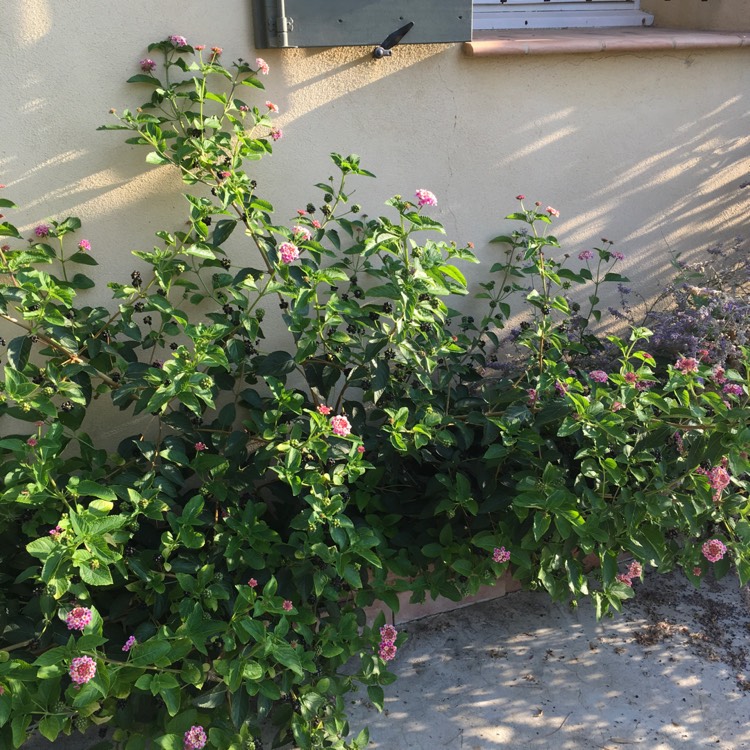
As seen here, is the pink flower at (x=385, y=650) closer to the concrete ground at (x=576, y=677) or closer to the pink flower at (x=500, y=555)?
the concrete ground at (x=576, y=677)

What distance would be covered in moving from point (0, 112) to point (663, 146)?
265 cm

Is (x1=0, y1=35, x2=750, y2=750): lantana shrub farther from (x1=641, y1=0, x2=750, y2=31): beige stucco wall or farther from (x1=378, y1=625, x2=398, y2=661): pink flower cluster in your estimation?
(x1=641, y1=0, x2=750, y2=31): beige stucco wall

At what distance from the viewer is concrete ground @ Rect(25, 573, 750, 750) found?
2.70 meters

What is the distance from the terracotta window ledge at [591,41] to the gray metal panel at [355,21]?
15 cm

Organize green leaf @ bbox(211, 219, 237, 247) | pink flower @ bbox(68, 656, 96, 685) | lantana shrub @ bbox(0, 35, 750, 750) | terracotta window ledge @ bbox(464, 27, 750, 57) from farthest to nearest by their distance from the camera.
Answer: terracotta window ledge @ bbox(464, 27, 750, 57) < green leaf @ bbox(211, 219, 237, 247) < lantana shrub @ bbox(0, 35, 750, 750) < pink flower @ bbox(68, 656, 96, 685)

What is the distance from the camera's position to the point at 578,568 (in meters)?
2.73

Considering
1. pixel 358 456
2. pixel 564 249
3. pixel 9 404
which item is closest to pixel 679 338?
pixel 564 249

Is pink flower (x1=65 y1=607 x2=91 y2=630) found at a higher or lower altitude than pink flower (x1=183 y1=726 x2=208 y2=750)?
higher

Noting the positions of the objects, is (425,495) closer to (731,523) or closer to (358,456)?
(358,456)

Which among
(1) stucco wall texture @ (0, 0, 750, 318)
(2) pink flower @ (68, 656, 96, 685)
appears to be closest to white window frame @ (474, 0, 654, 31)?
(1) stucco wall texture @ (0, 0, 750, 318)

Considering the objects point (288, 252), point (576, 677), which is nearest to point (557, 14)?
point (288, 252)

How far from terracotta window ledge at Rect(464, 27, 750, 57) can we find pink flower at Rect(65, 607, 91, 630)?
7.63 ft

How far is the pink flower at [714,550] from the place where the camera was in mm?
2686

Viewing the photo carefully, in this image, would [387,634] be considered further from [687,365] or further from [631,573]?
[687,365]
